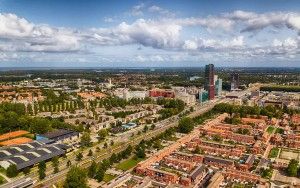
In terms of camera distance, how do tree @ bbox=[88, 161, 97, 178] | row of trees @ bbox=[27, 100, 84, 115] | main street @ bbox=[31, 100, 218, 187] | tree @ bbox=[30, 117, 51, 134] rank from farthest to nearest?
1. row of trees @ bbox=[27, 100, 84, 115]
2. tree @ bbox=[30, 117, 51, 134]
3. tree @ bbox=[88, 161, 97, 178]
4. main street @ bbox=[31, 100, 218, 187]

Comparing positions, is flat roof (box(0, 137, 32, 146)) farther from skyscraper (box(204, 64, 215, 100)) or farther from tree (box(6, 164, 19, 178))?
skyscraper (box(204, 64, 215, 100))

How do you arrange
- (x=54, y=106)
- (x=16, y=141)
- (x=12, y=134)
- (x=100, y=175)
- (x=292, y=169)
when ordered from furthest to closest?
(x=54, y=106) < (x=12, y=134) < (x=16, y=141) < (x=292, y=169) < (x=100, y=175)

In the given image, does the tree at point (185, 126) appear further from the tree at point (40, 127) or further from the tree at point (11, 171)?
the tree at point (11, 171)

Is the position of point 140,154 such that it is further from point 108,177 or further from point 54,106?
point 54,106

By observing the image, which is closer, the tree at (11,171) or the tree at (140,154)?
the tree at (11,171)

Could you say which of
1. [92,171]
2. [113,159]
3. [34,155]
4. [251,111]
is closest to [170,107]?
[251,111]

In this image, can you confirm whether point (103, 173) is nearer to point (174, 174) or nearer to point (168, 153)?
point (174, 174)

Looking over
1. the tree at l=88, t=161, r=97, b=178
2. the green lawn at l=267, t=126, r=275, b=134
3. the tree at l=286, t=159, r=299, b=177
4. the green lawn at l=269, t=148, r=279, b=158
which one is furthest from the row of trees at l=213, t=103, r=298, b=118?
the tree at l=88, t=161, r=97, b=178

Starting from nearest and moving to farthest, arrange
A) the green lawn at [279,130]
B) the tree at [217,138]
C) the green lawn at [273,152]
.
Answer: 1. the green lawn at [273,152]
2. the tree at [217,138]
3. the green lawn at [279,130]

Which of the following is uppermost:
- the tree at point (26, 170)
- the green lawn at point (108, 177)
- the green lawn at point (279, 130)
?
the tree at point (26, 170)

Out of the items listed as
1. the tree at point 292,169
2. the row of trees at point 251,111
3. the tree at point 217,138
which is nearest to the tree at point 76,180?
the tree at point 292,169
